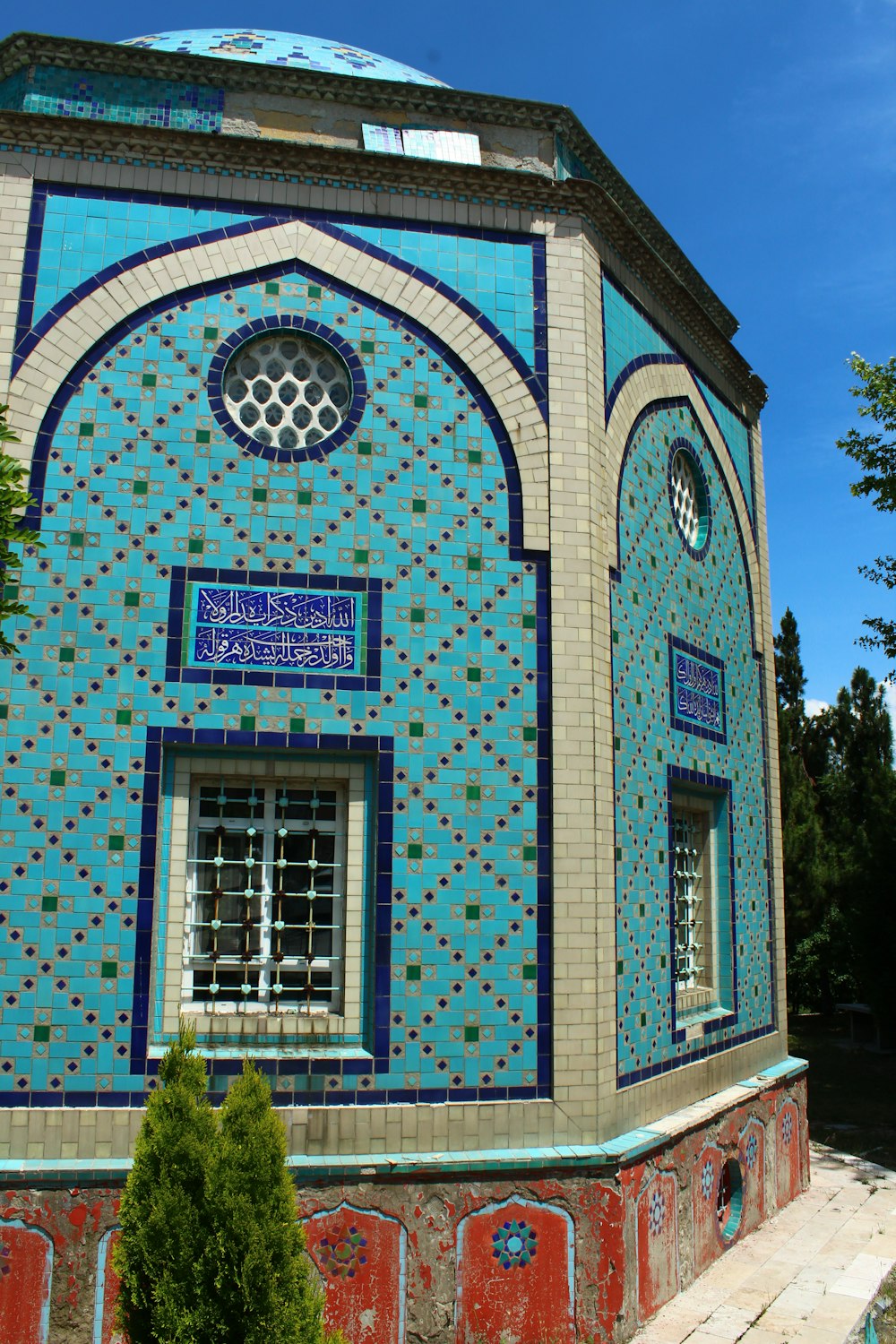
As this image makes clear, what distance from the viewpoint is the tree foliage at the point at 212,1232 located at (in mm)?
4137

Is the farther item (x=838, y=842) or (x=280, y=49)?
(x=838, y=842)

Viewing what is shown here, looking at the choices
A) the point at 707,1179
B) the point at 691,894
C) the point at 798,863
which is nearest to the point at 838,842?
the point at 798,863

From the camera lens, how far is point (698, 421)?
343 inches

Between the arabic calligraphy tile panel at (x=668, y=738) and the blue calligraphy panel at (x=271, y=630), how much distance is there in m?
1.83

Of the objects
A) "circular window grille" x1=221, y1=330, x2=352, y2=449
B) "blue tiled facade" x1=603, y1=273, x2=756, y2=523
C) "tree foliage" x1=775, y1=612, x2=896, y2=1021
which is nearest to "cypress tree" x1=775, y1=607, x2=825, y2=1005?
"tree foliage" x1=775, y1=612, x2=896, y2=1021

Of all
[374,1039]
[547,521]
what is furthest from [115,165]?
[374,1039]

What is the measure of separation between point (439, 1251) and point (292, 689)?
9.94ft

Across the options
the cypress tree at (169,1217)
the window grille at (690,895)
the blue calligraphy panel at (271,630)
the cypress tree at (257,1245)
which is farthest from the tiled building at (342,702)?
the cypress tree at (257,1245)

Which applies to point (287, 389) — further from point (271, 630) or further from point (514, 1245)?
point (514, 1245)

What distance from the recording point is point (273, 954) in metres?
5.94

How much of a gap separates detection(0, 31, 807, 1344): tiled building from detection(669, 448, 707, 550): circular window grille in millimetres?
1318

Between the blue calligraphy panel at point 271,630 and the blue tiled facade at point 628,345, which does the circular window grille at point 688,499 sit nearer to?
the blue tiled facade at point 628,345

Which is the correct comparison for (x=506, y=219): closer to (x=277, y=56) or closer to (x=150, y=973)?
(x=277, y=56)

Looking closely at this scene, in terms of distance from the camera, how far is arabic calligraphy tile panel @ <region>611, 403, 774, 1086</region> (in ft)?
22.2
